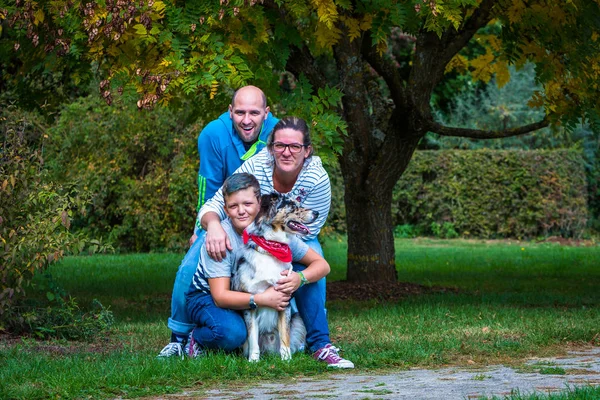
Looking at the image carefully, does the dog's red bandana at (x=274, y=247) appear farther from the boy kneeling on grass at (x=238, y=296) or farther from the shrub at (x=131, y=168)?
the shrub at (x=131, y=168)

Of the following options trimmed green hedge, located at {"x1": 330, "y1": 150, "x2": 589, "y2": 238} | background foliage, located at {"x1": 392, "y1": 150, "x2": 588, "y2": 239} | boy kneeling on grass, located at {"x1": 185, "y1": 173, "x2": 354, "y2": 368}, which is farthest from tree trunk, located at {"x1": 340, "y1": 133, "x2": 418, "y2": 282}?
background foliage, located at {"x1": 392, "y1": 150, "x2": 588, "y2": 239}

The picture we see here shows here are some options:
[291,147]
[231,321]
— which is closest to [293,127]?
[291,147]

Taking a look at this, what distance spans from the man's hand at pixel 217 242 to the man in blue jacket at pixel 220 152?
0.41 m

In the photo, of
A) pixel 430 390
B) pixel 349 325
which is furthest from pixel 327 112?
pixel 430 390

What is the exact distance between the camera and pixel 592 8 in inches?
362

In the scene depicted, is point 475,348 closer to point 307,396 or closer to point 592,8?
point 307,396

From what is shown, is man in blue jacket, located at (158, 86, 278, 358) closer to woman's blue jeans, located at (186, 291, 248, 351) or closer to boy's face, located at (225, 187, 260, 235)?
woman's blue jeans, located at (186, 291, 248, 351)

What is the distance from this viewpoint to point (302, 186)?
6293mm

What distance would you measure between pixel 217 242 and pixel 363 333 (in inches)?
90.2

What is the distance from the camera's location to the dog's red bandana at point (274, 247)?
6.08 m

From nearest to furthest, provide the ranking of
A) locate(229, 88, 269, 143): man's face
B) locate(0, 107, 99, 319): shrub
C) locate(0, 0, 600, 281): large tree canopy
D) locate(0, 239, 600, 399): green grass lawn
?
locate(0, 239, 600, 399): green grass lawn < locate(229, 88, 269, 143): man's face < locate(0, 107, 99, 319): shrub < locate(0, 0, 600, 281): large tree canopy

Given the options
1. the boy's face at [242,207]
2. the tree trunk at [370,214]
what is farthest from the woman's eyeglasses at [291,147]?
the tree trunk at [370,214]

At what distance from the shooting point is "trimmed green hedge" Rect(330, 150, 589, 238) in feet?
73.3

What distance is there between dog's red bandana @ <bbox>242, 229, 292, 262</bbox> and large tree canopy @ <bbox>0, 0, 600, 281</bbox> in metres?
2.10
